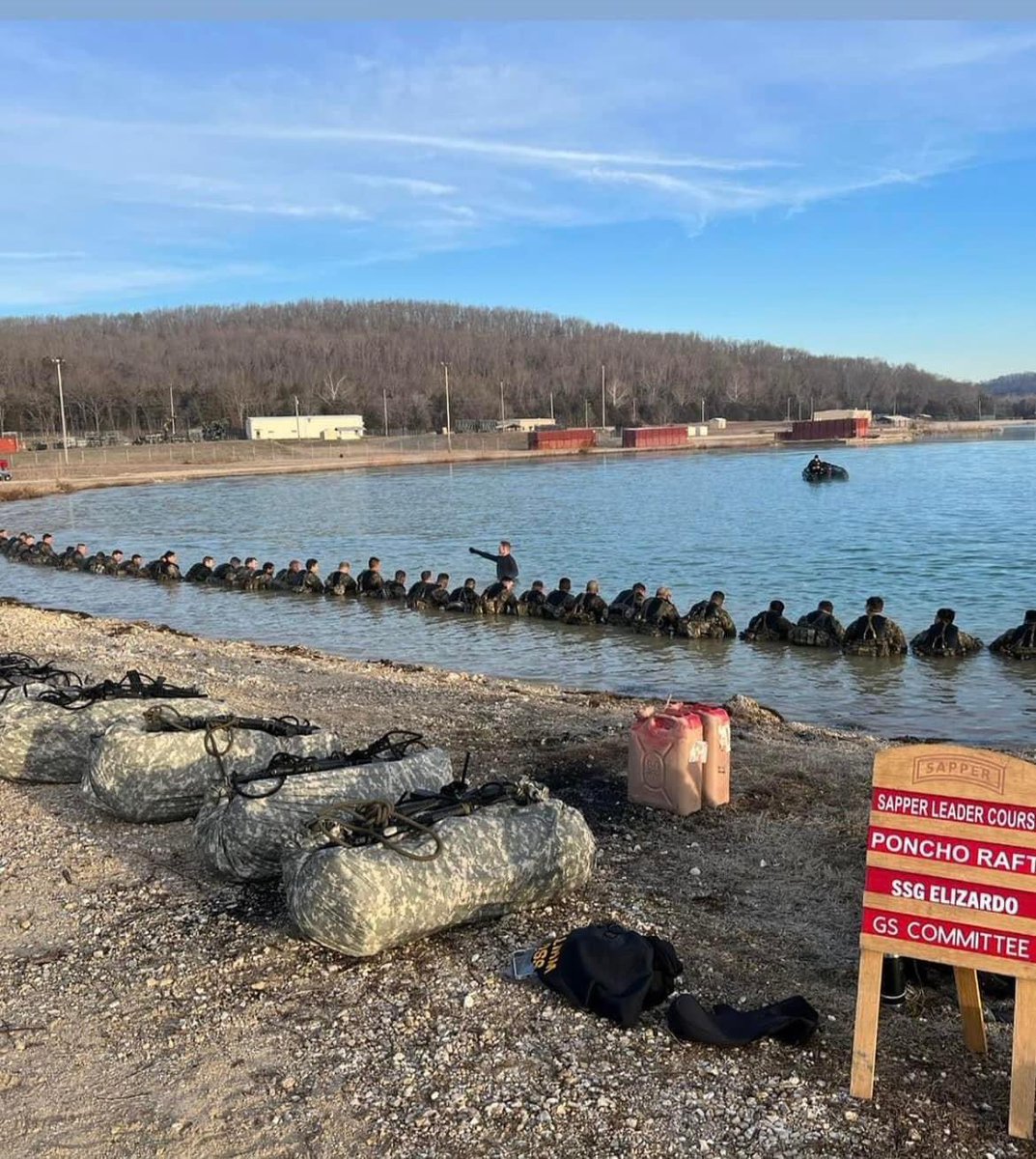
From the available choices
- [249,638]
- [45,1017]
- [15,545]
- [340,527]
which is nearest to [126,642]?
[249,638]

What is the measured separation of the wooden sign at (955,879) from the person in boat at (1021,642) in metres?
14.5

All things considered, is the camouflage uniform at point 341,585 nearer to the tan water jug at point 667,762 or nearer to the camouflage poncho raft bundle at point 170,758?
the camouflage poncho raft bundle at point 170,758

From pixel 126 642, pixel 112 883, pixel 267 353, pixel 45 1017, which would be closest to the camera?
pixel 45 1017

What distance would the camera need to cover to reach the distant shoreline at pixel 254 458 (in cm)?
7488

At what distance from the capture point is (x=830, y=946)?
5.46 metres

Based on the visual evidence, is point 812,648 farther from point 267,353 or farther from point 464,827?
point 267,353

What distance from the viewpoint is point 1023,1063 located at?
3.84 metres

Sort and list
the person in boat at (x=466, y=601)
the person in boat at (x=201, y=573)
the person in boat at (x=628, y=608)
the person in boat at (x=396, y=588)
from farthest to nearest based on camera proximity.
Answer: the person in boat at (x=201, y=573)
the person in boat at (x=396, y=588)
the person in boat at (x=466, y=601)
the person in boat at (x=628, y=608)

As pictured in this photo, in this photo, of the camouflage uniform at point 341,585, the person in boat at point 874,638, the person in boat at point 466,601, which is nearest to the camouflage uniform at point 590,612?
the person in boat at point 466,601

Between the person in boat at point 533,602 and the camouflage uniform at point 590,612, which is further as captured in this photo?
the person in boat at point 533,602

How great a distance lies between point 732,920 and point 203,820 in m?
3.19

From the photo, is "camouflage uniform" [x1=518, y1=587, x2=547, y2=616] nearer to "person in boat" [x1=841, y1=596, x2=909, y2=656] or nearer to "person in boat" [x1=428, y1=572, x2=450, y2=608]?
"person in boat" [x1=428, y1=572, x2=450, y2=608]

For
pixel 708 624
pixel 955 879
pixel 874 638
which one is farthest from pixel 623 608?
pixel 955 879

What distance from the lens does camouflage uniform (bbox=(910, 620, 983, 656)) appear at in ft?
58.2
